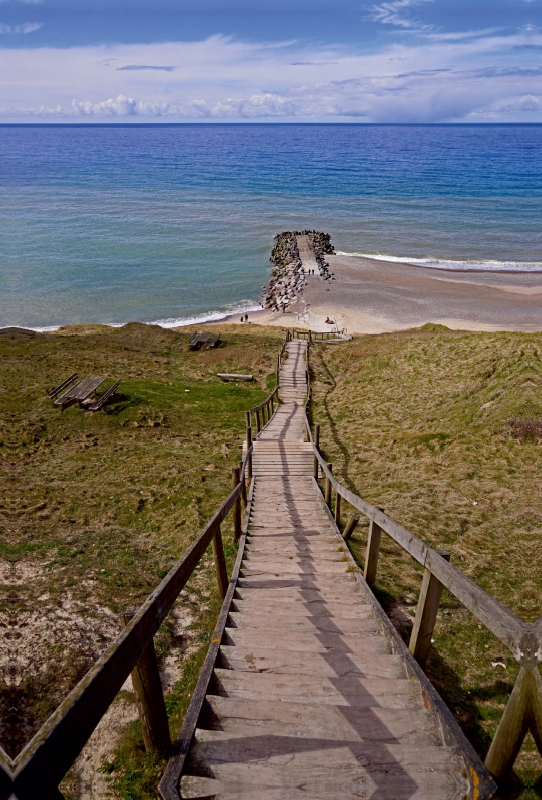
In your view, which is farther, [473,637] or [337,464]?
[337,464]

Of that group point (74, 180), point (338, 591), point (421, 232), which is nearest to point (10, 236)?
point (421, 232)

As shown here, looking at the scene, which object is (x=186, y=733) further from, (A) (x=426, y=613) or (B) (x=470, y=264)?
(B) (x=470, y=264)

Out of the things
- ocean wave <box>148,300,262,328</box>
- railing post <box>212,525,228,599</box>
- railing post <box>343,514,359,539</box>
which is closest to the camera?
railing post <box>212,525,228,599</box>

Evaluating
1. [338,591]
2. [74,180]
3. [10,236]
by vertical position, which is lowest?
[338,591]

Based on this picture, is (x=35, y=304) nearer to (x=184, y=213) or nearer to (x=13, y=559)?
(x=13, y=559)

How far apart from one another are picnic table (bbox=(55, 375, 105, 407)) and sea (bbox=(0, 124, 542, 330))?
2171 centimetres

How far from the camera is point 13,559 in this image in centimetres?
834

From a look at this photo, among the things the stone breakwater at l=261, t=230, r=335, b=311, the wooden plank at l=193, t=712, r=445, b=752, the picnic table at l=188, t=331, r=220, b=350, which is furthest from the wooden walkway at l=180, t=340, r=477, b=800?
the stone breakwater at l=261, t=230, r=335, b=311

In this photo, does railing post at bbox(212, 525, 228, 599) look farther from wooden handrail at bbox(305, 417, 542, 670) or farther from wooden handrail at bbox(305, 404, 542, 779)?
wooden handrail at bbox(305, 404, 542, 779)

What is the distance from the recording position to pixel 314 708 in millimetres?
3465

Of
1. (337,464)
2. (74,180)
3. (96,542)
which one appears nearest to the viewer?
(96,542)

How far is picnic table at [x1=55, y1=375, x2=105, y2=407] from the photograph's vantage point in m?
17.4

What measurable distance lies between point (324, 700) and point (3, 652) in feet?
13.9

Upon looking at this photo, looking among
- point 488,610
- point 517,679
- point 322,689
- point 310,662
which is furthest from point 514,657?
point 310,662
